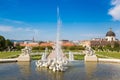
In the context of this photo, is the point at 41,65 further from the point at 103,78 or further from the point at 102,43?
the point at 102,43

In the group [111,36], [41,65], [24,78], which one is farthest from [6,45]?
[111,36]

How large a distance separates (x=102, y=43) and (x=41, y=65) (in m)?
91.8

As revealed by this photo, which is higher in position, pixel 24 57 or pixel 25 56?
pixel 25 56

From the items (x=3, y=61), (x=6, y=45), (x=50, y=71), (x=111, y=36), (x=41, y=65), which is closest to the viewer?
(x=50, y=71)

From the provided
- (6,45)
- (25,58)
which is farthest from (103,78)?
(6,45)

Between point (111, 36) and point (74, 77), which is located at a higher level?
point (111, 36)

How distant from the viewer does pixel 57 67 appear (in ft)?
64.0

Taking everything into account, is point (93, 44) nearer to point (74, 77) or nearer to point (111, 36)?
point (111, 36)

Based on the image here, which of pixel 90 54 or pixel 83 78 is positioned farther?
pixel 90 54

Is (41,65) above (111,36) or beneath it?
beneath

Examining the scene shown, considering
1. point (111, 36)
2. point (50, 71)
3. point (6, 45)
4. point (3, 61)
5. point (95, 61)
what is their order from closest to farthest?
point (50, 71), point (3, 61), point (95, 61), point (6, 45), point (111, 36)

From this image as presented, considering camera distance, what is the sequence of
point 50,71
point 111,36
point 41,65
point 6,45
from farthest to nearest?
point 111,36
point 6,45
point 41,65
point 50,71

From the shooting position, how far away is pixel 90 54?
30.7 metres

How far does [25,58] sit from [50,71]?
1113 centimetres
